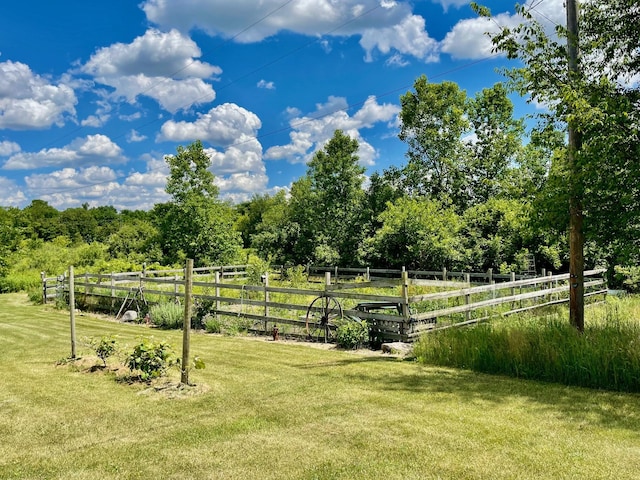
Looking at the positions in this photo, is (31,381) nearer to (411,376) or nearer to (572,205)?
(411,376)

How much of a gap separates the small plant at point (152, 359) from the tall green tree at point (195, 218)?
78.3 feet

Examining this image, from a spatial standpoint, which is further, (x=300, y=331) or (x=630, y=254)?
(x=300, y=331)

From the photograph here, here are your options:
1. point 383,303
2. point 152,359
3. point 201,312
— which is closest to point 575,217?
point 383,303

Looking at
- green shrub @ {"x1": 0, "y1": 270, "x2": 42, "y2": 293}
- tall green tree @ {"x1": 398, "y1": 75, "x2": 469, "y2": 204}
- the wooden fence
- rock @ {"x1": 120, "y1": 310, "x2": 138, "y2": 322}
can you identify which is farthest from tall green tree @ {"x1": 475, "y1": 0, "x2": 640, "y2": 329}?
green shrub @ {"x1": 0, "y1": 270, "x2": 42, "y2": 293}

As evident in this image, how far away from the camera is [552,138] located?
9250mm

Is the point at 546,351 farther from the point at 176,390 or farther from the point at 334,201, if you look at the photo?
the point at 334,201

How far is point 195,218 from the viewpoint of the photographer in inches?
1209

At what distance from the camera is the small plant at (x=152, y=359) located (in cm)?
670

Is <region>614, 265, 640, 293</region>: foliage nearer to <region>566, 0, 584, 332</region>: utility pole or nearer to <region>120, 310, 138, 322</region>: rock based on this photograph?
<region>566, 0, 584, 332</region>: utility pole

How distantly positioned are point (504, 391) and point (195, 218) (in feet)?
88.8

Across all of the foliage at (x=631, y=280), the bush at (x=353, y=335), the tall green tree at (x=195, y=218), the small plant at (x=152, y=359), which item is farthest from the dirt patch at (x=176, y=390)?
the tall green tree at (x=195, y=218)

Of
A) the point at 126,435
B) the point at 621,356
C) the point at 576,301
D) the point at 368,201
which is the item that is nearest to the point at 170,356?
the point at 126,435

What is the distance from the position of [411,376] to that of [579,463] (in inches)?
130

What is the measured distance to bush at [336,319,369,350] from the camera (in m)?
9.62
